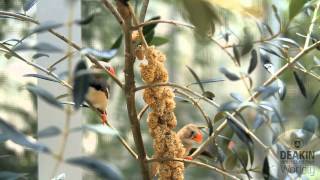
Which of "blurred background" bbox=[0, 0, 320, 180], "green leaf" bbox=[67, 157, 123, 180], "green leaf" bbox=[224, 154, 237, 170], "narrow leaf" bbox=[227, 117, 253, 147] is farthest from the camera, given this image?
"blurred background" bbox=[0, 0, 320, 180]

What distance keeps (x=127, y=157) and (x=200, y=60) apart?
0.31 metres

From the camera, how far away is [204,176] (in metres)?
1.26

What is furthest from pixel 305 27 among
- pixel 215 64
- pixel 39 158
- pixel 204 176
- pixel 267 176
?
pixel 39 158

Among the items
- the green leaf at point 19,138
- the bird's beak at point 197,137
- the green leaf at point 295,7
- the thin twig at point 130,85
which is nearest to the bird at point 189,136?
the bird's beak at point 197,137

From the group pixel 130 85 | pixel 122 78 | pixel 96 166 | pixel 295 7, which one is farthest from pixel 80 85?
pixel 122 78

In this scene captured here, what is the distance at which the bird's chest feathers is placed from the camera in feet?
2.42

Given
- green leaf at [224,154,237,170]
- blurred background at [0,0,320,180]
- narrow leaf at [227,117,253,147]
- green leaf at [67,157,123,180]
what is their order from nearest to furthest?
green leaf at [67,157,123,180] < narrow leaf at [227,117,253,147] < green leaf at [224,154,237,170] < blurred background at [0,0,320,180]

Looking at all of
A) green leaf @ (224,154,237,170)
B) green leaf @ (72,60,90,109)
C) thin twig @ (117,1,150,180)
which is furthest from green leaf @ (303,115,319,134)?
green leaf @ (72,60,90,109)

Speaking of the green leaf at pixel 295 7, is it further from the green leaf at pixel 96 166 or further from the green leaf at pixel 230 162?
the green leaf at pixel 96 166

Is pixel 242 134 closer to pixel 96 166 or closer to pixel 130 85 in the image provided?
pixel 130 85

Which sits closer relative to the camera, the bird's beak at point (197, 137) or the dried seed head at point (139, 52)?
the dried seed head at point (139, 52)

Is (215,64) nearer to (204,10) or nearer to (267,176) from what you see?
(267,176)

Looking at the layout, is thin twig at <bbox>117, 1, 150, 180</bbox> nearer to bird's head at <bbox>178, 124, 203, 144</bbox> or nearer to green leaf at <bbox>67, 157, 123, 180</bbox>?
bird's head at <bbox>178, 124, 203, 144</bbox>

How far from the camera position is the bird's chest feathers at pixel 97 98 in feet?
2.42
